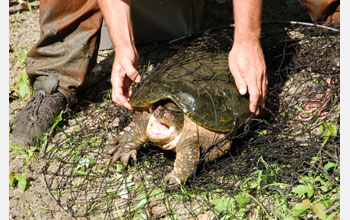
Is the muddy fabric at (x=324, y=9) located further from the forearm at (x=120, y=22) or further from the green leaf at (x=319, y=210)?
the green leaf at (x=319, y=210)

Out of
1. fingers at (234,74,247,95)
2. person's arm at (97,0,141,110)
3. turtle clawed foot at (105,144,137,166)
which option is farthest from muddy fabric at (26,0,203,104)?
fingers at (234,74,247,95)

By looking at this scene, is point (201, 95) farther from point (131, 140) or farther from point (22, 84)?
point (22, 84)

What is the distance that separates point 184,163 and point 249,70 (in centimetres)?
58

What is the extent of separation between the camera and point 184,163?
6.91ft

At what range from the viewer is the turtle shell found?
213 cm

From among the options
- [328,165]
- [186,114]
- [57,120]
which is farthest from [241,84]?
[57,120]

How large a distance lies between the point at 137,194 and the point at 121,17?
0.98 metres

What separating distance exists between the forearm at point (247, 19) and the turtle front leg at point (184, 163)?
603mm

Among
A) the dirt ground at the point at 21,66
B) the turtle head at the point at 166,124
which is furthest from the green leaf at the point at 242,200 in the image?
the dirt ground at the point at 21,66

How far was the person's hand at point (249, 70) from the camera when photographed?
208 centimetres

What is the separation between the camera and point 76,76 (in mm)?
2842

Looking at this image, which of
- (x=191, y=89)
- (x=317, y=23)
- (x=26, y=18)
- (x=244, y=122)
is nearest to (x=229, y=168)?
(x=244, y=122)

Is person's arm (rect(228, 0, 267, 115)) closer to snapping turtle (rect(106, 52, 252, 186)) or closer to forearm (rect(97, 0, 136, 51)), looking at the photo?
snapping turtle (rect(106, 52, 252, 186))

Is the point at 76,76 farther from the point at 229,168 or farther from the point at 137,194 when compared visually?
the point at 229,168
